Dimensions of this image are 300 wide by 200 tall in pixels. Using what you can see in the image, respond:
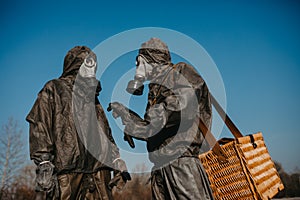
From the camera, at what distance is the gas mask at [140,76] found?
9.99ft

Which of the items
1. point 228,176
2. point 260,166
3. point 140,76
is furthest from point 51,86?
point 260,166

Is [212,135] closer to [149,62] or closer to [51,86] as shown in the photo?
[149,62]

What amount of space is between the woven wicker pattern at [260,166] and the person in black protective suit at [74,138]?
5.48 feet

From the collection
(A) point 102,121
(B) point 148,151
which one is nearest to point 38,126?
(A) point 102,121

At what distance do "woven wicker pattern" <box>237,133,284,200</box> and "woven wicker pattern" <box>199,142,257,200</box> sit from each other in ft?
0.22

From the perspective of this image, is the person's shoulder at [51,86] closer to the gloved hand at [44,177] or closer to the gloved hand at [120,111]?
the gloved hand at [44,177]

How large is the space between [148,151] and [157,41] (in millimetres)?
1077

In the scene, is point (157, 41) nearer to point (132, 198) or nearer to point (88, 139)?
point (88, 139)

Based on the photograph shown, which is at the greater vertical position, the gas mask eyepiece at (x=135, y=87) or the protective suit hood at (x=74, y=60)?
the protective suit hood at (x=74, y=60)

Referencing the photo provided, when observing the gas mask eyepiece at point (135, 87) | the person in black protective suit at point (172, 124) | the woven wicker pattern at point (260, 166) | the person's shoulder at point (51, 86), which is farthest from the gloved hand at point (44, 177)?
the woven wicker pattern at point (260, 166)

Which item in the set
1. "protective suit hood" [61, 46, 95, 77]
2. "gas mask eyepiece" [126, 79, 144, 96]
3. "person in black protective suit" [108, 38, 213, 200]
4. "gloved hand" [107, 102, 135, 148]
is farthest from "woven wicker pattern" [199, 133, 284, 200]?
"protective suit hood" [61, 46, 95, 77]

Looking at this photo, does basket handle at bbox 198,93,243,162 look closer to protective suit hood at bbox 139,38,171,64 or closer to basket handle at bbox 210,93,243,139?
basket handle at bbox 210,93,243,139

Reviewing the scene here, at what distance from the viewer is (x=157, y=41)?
10.4ft

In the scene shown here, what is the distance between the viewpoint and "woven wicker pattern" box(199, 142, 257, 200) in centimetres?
256
